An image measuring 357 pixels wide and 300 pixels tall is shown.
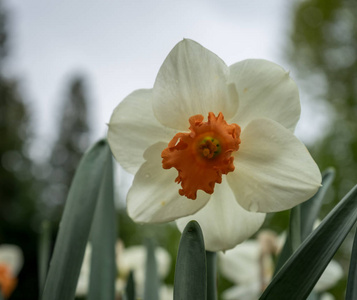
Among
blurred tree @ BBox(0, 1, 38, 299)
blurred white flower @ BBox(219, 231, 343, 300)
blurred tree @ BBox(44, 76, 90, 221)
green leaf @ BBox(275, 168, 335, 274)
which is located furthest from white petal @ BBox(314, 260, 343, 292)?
blurred tree @ BBox(44, 76, 90, 221)

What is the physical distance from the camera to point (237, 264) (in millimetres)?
958

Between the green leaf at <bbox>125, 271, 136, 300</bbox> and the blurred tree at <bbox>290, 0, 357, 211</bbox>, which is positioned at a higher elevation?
the green leaf at <bbox>125, 271, 136, 300</bbox>

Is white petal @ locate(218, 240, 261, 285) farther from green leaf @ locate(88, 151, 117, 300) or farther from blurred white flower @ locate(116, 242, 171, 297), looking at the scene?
green leaf @ locate(88, 151, 117, 300)

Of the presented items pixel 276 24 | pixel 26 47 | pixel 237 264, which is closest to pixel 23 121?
pixel 26 47

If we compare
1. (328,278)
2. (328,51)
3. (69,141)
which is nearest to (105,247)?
(328,278)

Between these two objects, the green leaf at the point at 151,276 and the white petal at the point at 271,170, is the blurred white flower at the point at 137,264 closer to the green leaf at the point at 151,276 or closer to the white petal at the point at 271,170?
the green leaf at the point at 151,276

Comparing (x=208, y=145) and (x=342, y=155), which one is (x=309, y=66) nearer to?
(x=342, y=155)

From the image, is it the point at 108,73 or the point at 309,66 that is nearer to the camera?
the point at 309,66

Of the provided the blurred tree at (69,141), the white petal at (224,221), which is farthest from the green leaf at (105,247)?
the blurred tree at (69,141)

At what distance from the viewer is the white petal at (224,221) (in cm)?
50

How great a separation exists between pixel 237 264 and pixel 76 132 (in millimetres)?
17114

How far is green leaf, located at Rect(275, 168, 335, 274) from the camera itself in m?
0.47

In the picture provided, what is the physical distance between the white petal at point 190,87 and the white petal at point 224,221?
10cm

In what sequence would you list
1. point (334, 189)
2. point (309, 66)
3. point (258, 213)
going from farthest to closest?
point (309, 66)
point (334, 189)
point (258, 213)
